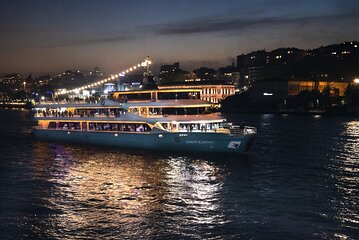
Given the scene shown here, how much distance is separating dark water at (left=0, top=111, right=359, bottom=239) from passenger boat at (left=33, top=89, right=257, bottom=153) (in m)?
1.70

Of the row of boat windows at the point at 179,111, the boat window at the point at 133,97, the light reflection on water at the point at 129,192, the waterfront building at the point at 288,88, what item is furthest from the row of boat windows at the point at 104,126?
the waterfront building at the point at 288,88

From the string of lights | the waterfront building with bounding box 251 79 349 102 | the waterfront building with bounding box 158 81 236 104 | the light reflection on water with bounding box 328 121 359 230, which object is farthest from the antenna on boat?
the waterfront building with bounding box 158 81 236 104

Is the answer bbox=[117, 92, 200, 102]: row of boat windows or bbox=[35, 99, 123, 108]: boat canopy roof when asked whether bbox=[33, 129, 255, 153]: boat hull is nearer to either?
bbox=[35, 99, 123, 108]: boat canopy roof

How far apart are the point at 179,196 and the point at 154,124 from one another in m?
15.8

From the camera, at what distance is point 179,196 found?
24.0 metres

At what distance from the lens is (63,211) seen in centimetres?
2134

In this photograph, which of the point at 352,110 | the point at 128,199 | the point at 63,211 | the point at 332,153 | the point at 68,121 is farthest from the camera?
the point at 352,110

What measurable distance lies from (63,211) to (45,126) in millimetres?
33575

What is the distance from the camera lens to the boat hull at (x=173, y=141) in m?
35.5

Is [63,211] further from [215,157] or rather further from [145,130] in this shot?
[145,130]

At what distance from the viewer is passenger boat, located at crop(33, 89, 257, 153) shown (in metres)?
36.2

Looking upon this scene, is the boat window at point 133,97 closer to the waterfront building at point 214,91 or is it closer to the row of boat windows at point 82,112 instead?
the row of boat windows at point 82,112

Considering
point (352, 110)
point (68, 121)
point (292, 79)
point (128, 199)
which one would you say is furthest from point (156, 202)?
point (292, 79)

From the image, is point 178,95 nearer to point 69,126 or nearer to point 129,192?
point 129,192
